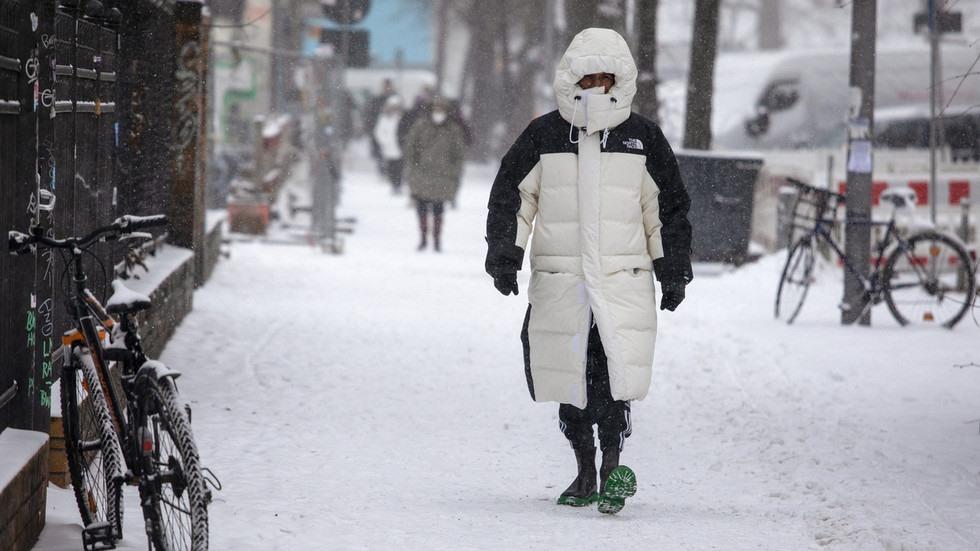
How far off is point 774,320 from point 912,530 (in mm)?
6666

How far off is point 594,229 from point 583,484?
102 cm

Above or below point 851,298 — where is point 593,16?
above

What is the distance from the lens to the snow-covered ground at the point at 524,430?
5793 mm

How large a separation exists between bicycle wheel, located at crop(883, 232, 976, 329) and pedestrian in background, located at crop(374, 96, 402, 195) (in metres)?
18.6

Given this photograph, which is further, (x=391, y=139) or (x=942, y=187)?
(x=391, y=139)

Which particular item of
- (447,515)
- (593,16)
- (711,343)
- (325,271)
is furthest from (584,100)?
(593,16)

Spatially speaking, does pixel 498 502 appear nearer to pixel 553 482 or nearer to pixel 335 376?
pixel 553 482

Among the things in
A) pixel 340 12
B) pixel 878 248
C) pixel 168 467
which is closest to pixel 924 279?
pixel 878 248

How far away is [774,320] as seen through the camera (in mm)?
12445

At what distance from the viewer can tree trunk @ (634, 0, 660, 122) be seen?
18.6m

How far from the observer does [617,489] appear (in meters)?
6.05

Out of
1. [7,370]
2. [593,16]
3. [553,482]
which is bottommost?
[553,482]

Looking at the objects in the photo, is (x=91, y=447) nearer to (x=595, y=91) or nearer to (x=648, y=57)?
(x=595, y=91)

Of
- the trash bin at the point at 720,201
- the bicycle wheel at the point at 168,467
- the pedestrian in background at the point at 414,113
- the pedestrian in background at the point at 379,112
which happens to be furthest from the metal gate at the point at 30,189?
the pedestrian in background at the point at 379,112
